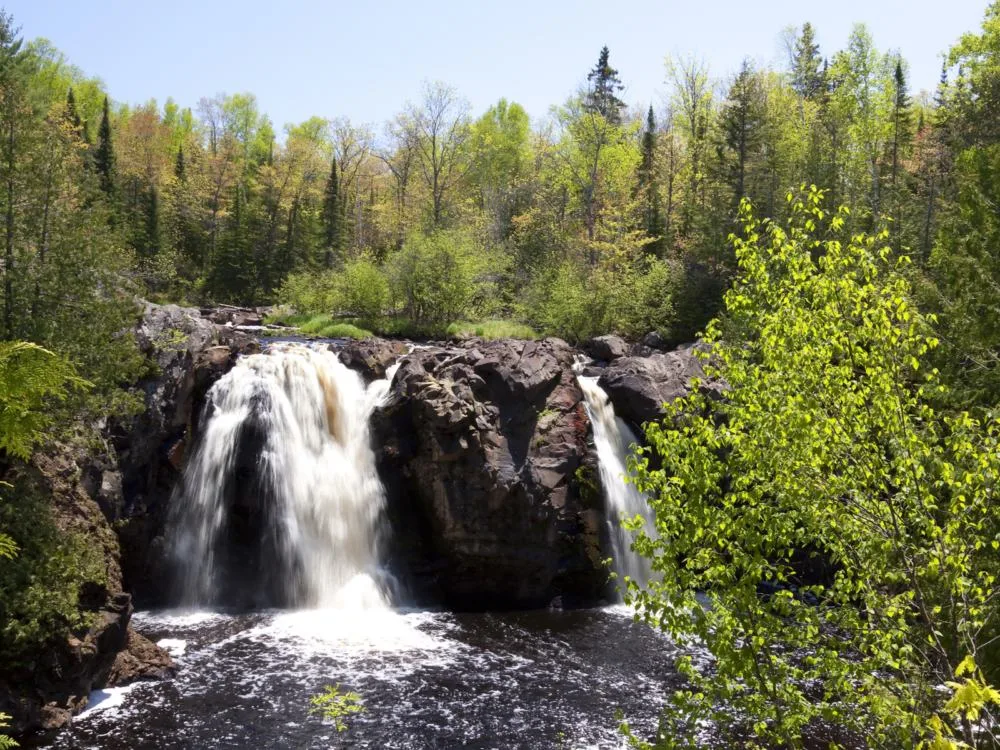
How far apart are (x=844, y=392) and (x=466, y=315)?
94.8 feet

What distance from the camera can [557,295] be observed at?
32469 millimetres

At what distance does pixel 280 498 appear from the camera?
18.2 meters

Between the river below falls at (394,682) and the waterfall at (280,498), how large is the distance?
979mm

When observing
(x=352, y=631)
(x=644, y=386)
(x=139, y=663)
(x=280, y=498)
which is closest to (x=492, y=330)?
(x=644, y=386)

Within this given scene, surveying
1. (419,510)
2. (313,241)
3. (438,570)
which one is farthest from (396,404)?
(313,241)

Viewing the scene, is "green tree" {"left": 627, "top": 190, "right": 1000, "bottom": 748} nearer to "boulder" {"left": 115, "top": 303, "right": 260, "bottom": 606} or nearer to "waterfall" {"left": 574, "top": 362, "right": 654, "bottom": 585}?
"waterfall" {"left": 574, "top": 362, "right": 654, "bottom": 585}

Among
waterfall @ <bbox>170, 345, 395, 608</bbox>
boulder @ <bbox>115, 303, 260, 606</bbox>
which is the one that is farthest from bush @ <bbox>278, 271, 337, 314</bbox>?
boulder @ <bbox>115, 303, 260, 606</bbox>

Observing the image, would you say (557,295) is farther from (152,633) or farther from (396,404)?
(152,633)

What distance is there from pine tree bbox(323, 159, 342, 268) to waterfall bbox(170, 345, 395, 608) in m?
34.8

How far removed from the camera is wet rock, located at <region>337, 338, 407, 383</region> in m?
20.3

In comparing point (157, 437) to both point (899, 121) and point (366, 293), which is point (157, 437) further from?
point (899, 121)

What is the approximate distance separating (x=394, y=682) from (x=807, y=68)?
48.7 metres

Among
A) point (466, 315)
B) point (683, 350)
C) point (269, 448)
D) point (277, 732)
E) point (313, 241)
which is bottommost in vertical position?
point (277, 732)

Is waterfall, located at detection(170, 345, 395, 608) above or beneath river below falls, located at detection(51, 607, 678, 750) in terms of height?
above
